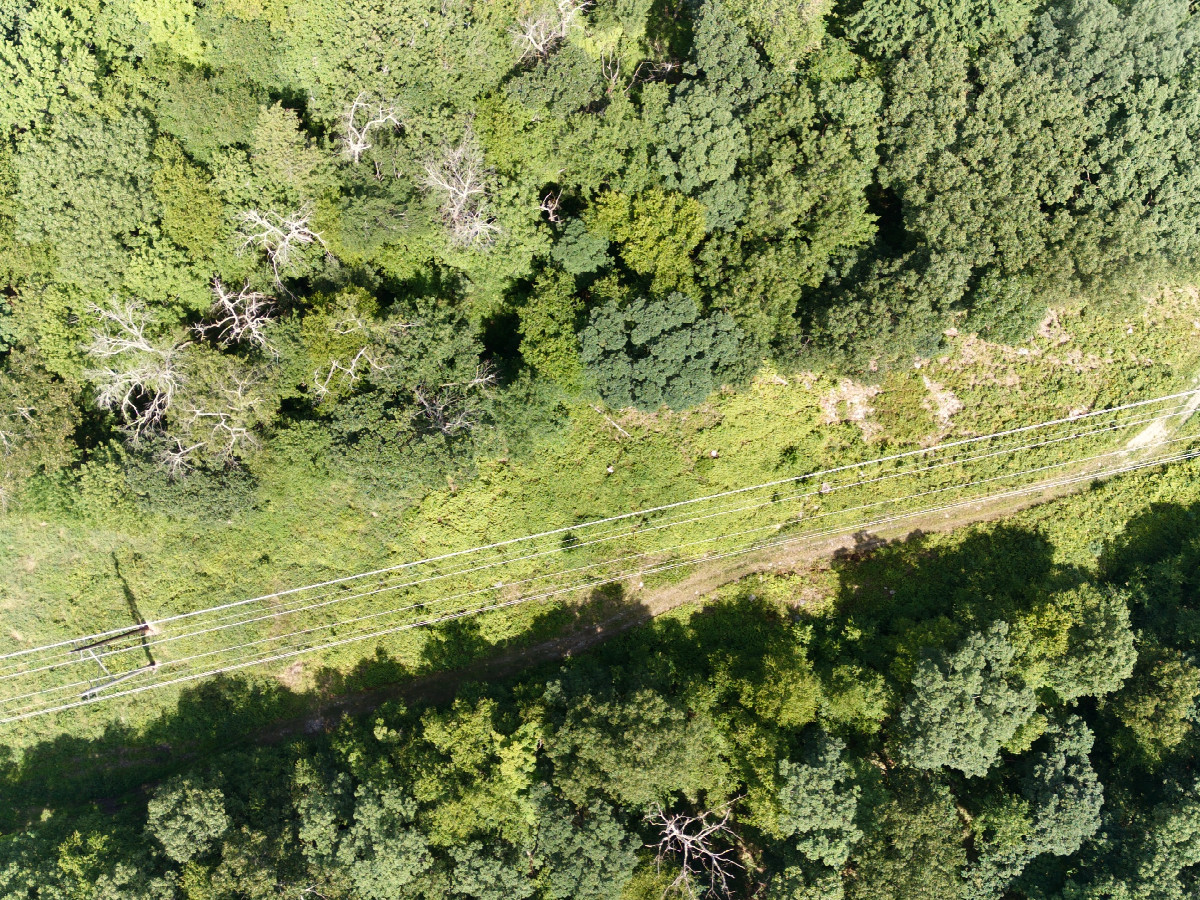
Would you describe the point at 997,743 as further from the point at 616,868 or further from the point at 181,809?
the point at 181,809

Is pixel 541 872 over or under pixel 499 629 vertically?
under

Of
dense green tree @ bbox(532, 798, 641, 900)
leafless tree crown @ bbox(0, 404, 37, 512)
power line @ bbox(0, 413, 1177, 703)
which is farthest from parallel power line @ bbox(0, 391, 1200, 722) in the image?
dense green tree @ bbox(532, 798, 641, 900)

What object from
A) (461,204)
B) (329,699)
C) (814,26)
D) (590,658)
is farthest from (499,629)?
(814,26)

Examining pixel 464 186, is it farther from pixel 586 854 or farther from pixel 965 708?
pixel 965 708

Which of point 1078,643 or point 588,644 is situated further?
point 588,644

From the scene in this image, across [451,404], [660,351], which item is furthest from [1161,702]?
[451,404]

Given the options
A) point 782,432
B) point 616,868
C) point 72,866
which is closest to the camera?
point 616,868

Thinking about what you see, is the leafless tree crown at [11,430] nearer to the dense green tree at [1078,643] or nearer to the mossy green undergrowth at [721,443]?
the mossy green undergrowth at [721,443]
